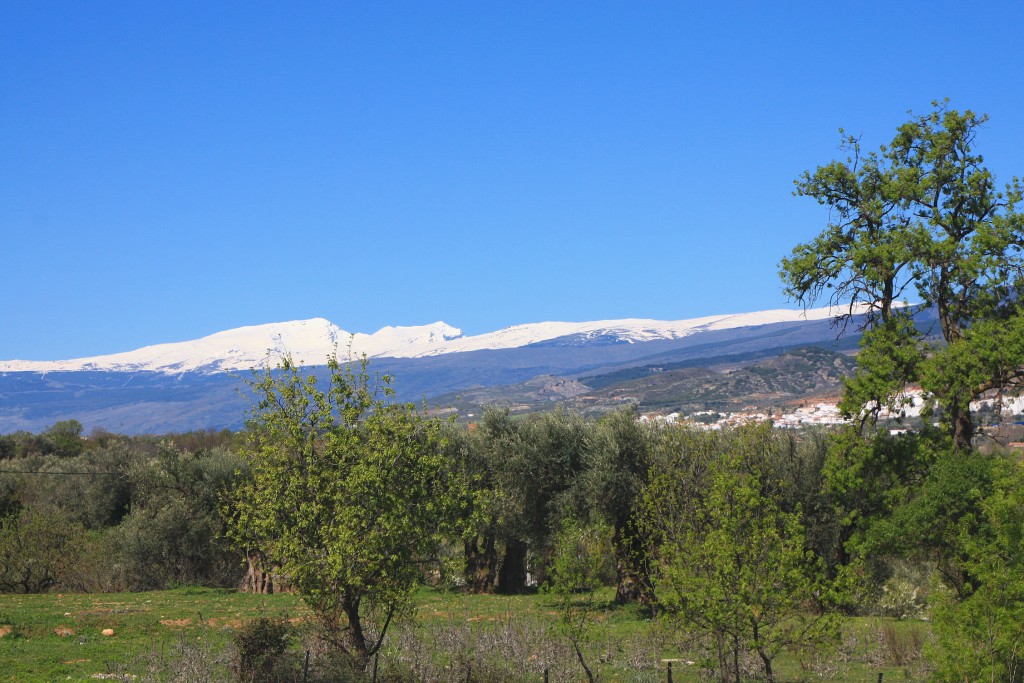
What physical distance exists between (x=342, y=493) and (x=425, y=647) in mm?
7173

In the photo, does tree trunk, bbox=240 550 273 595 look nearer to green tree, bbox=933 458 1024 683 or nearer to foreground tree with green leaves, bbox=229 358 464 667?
foreground tree with green leaves, bbox=229 358 464 667

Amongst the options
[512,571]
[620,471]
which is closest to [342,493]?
[620,471]

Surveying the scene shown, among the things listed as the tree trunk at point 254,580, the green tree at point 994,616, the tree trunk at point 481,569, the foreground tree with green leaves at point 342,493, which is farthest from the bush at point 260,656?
the tree trunk at point 254,580

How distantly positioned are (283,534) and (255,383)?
3.45 m

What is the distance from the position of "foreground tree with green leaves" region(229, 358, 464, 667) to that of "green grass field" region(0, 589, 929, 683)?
3.28m

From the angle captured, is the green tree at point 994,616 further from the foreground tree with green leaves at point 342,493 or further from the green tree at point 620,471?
the green tree at point 620,471

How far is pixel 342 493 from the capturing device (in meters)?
21.8

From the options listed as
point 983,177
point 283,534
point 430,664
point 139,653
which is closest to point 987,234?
point 983,177

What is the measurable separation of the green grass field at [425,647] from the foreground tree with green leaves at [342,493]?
3.28 m

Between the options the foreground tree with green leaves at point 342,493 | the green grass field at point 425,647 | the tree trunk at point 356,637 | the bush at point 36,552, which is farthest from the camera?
the bush at point 36,552

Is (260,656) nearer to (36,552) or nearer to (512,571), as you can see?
(512,571)

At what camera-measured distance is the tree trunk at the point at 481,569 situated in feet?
176

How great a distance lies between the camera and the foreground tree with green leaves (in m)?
21.3

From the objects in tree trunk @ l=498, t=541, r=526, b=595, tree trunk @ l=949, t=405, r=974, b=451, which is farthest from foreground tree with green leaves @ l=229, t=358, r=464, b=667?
tree trunk @ l=498, t=541, r=526, b=595
